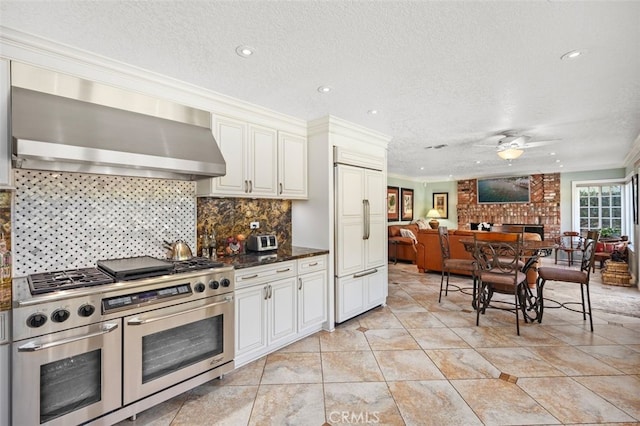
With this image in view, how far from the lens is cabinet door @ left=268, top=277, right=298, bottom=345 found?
282 cm

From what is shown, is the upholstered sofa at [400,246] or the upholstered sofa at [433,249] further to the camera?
the upholstered sofa at [400,246]

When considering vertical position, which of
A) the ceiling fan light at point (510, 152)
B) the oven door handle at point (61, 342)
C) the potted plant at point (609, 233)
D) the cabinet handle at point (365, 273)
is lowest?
the cabinet handle at point (365, 273)

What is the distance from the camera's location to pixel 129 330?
1.88m

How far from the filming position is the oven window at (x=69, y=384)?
1.62 metres

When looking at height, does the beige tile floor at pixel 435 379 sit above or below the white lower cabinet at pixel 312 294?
below

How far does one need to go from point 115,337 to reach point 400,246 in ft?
22.8

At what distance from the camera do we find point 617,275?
534 centimetres

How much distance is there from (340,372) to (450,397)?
850 millimetres

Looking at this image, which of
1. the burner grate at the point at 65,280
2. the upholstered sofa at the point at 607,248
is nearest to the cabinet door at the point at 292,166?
the burner grate at the point at 65,280

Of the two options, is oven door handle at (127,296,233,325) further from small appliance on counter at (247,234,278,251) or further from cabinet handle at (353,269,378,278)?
cabinet handle at (353,269,378,278)

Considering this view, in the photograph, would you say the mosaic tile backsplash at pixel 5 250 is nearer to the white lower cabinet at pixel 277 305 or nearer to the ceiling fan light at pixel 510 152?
the white lower cabinet at pixel 277 305

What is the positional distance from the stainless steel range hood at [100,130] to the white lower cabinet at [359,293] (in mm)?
1947

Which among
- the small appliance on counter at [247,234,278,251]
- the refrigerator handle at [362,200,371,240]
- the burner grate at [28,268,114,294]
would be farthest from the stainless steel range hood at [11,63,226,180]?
the refrigerator handle at [362,200,371,240]

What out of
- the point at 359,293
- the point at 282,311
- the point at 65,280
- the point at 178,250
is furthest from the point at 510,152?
the point at 65,280
